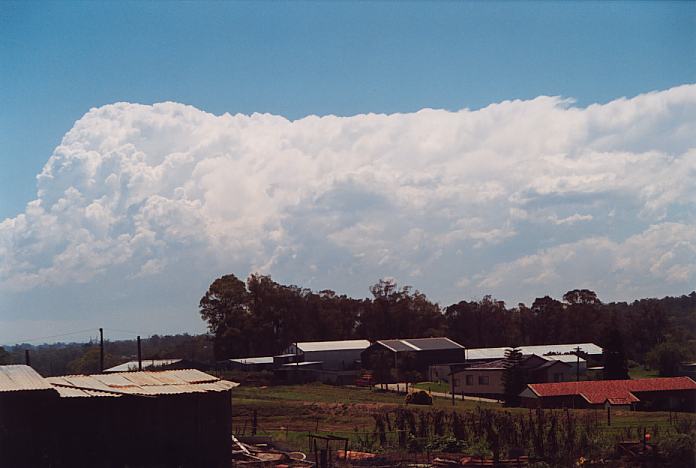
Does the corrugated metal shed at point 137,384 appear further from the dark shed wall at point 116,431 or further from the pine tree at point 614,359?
the pine tree at point 614,359

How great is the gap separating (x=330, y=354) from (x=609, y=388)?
4300 cm

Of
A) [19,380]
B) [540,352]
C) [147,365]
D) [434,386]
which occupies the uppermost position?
[19,380]

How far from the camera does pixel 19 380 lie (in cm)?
2312

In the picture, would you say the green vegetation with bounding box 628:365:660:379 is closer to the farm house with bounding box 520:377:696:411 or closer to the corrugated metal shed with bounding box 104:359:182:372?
the farm house with bounding box 520:377:696:411

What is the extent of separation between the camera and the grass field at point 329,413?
39469 mm

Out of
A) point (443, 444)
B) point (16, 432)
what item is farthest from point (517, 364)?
point (16, 432)

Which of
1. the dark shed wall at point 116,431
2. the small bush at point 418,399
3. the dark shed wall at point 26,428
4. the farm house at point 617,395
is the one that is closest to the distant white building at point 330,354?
the small bush at point 418,399

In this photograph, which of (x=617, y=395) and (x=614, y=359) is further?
(x=614, y=359)

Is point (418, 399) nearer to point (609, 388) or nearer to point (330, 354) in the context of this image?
point (609, 388)

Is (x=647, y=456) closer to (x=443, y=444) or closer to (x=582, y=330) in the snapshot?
(x=443, y=444)

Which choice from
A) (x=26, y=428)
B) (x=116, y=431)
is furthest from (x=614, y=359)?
(x=26, y=428)

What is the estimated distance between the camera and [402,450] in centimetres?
3297

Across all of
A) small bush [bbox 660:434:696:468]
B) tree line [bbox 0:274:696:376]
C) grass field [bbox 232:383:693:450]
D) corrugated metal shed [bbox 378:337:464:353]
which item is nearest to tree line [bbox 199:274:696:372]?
tree line [bbox 0:274:696:376]

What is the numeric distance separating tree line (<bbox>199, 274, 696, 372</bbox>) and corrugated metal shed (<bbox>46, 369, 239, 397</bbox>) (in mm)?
74658
